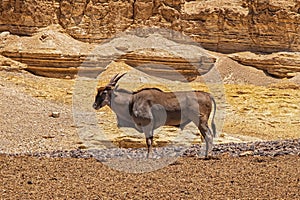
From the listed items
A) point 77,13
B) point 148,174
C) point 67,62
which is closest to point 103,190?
point 148,174

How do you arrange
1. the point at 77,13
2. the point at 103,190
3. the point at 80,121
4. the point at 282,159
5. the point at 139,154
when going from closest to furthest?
the point at 103,190 < the point at 282,159 < the point at 139,154 < the point at 80,121 < the point at 77,13

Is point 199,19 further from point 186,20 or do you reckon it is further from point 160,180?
point 160,180

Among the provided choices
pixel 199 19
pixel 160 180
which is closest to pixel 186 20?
pixel 199 19

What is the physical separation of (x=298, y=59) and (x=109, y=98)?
2966 centimetres

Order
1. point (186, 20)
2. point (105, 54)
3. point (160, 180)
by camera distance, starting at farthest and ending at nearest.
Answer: point (186, 20), point (105, 54), point (160, 180)

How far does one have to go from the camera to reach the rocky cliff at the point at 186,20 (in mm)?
37156

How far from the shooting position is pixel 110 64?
36.0 meters

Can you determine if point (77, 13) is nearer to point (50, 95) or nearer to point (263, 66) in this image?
point (50, 95)

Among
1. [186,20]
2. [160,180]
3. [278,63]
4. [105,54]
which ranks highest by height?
[160,180]

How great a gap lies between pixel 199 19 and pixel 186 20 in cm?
100

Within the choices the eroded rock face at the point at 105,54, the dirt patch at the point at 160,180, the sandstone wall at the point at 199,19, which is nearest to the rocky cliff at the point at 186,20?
the sandstone wall at the point at 199,19

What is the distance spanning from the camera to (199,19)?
4209 cm

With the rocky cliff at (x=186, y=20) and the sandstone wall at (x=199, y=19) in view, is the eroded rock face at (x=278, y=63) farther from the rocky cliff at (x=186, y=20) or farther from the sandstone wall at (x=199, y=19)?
the sandstone wall at (x=199, y=19)

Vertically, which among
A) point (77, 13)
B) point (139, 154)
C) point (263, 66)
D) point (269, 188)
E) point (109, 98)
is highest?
point (269, 188)
